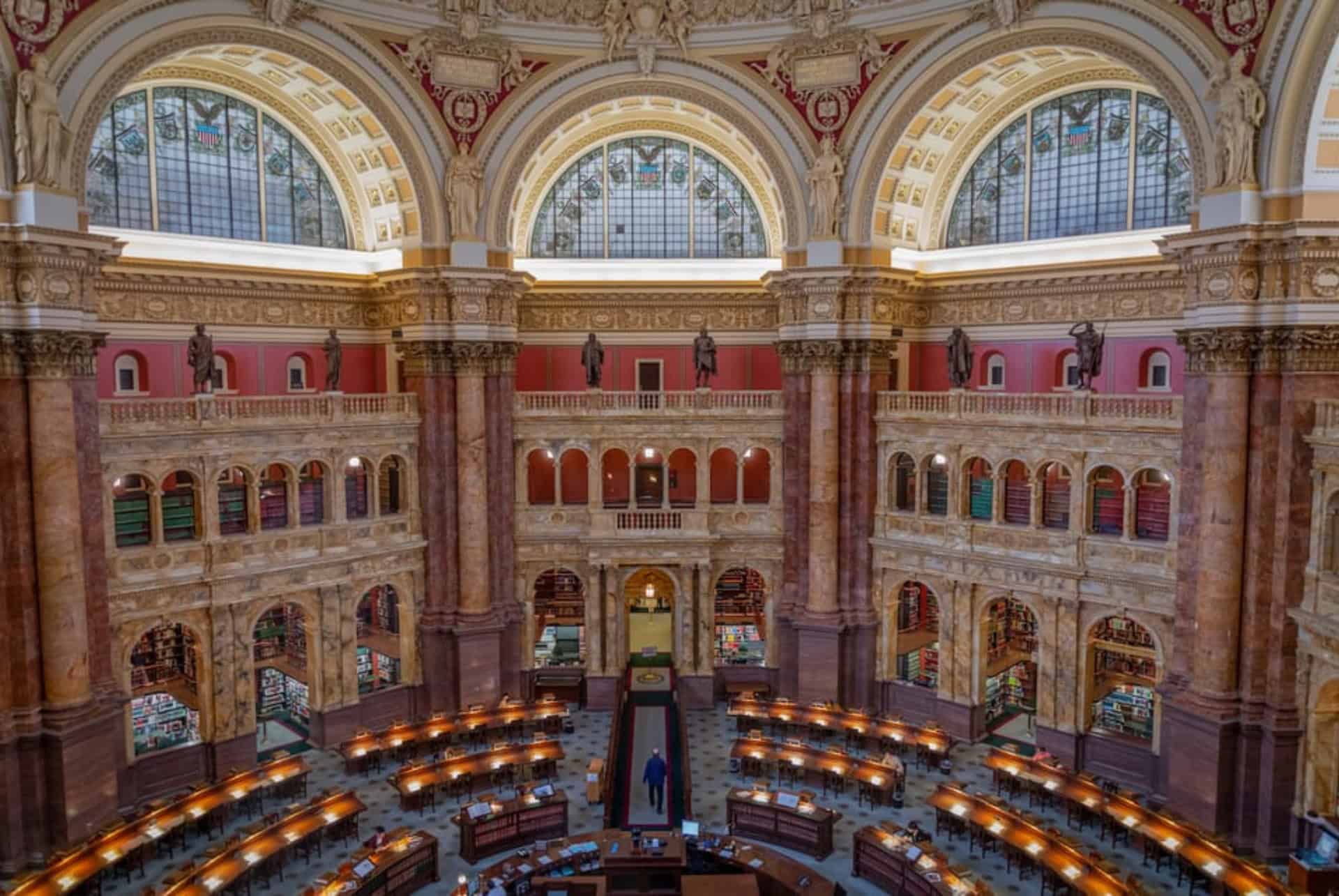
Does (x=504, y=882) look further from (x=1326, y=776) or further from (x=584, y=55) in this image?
(x=584, y=55)

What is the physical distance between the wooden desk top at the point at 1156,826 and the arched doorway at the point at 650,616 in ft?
39.3

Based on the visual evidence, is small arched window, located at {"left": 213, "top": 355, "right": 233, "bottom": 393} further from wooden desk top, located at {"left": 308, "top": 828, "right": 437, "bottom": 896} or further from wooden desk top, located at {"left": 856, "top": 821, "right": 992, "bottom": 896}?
wooden desk top, located at {"left": 856, "top": 821, "right": 992, "bottom": 896}

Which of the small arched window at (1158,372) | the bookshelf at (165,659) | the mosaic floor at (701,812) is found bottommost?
the mosaic floor at (701,812)

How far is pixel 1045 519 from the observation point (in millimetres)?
30578

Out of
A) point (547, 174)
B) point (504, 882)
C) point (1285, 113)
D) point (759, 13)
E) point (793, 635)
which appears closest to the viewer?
point (504, 882)

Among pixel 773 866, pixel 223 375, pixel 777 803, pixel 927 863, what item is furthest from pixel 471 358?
pixel 927 863

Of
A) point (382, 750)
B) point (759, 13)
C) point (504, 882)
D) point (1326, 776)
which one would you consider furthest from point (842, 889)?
point (759, 13)

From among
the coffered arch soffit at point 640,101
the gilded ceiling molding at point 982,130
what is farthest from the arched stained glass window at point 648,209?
the gilded ceiling molding at point 982,130

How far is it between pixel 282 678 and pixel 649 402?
49.9ft

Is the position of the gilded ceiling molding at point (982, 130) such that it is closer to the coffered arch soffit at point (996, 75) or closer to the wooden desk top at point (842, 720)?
the coffered arch soffit at point (996, 75)

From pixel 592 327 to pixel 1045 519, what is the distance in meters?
16.2

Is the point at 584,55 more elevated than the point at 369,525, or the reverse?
the point at 584,55

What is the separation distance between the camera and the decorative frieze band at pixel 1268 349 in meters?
21.3

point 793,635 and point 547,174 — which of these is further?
point 547,174
